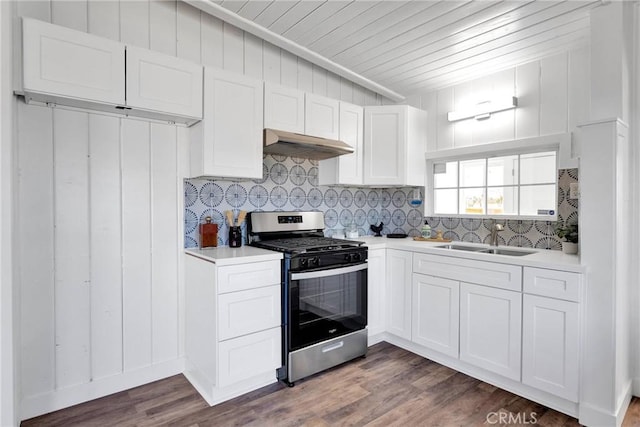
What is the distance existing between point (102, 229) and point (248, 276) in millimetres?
975

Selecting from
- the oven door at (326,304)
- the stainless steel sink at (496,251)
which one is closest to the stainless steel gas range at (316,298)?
the oven door at (326,304)

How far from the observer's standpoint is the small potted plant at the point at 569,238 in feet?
7.61

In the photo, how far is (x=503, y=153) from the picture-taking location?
292cm

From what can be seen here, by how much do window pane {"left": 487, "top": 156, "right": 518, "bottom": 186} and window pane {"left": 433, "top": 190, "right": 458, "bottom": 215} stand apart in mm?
368

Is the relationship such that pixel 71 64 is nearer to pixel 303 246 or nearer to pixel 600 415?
pixel 303 246

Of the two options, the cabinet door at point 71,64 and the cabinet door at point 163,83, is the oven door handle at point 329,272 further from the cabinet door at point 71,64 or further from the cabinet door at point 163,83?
the cabinet door at point 71,64

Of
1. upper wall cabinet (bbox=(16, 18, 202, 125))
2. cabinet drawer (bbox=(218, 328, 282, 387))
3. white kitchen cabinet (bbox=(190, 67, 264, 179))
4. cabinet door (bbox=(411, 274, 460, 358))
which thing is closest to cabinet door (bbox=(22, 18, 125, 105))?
upper wall cabinet (bbox=(16, 18, 202, 125))

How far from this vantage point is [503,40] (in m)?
2.40

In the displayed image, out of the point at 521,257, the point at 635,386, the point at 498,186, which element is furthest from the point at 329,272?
the point at 635,386

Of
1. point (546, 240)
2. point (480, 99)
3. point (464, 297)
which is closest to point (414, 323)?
point (464, 297)

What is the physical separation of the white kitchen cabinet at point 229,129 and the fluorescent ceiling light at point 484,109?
183 centimetres

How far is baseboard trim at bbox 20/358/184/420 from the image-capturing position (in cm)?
193

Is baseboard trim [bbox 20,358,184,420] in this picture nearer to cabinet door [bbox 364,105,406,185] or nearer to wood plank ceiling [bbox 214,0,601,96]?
cabinet door [bbox 364,105,406,185]

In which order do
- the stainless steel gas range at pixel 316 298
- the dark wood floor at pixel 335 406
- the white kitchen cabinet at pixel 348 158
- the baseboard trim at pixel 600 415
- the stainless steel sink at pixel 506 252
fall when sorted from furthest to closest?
the white kitchen cabinet at pixel 348 158, the stainless steel sink at pixel 506 252, the stainless steel gas range at pixel 316 298, the dark wood floor at pixel 335 406, the baseboard trim at pixel 600 415
